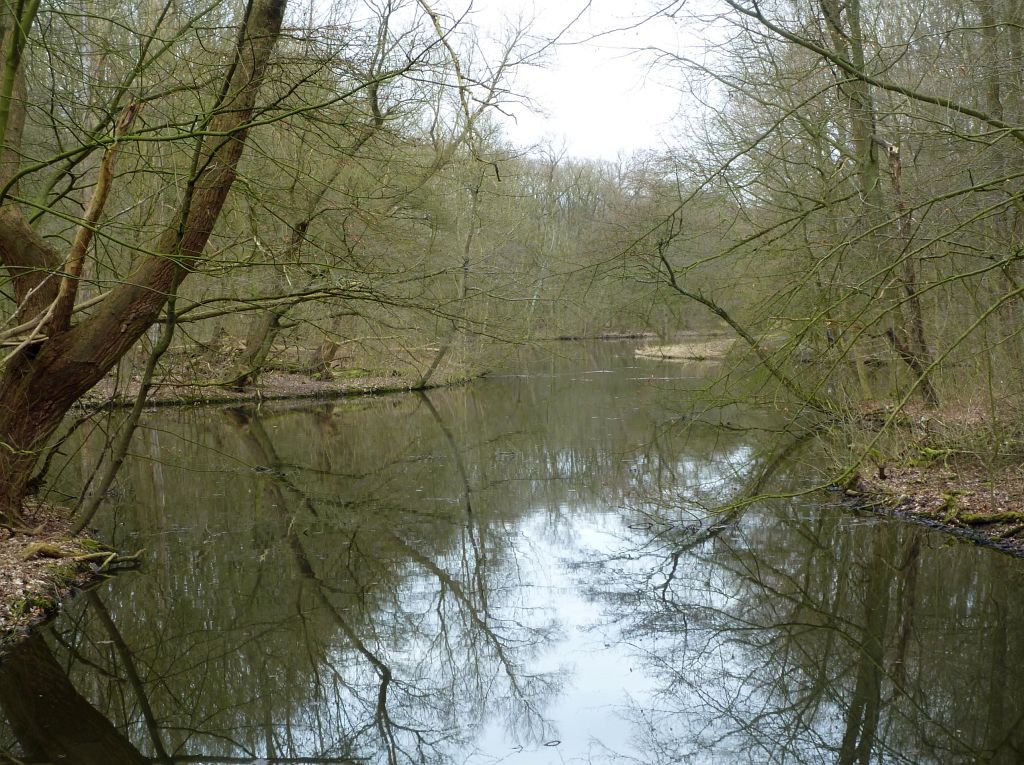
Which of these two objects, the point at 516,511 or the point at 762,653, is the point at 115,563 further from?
the point at 762,653

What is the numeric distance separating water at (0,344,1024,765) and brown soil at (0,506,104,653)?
219 millimetres

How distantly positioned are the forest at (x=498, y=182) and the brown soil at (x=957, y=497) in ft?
0.78

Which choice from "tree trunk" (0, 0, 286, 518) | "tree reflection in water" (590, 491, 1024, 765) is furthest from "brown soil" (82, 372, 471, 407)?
"tree reflection in water" (590, 491, 1024, 765)

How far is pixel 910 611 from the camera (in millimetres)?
6555

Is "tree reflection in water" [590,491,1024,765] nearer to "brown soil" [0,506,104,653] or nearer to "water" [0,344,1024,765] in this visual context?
"water" [0,344,1024,765]

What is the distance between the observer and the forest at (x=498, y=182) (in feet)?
20.9

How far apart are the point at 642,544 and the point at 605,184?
4329 centimetres

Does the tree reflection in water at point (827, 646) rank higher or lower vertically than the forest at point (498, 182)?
lower

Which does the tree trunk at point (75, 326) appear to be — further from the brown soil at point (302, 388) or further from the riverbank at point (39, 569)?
the brown soil at point (302, 388)

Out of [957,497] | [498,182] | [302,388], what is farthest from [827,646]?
[302,388]

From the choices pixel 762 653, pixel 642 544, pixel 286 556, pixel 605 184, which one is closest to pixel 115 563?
pixel 286 556

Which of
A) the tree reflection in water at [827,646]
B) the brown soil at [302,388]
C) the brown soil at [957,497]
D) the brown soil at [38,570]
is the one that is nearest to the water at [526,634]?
the tree reflection in water at [827,646]

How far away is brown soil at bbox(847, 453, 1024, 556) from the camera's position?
8.34 m

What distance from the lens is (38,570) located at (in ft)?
23.9
